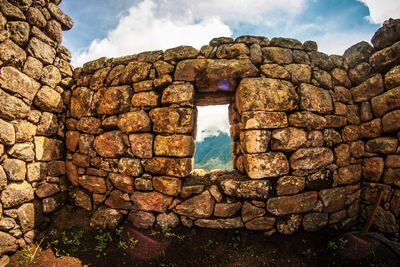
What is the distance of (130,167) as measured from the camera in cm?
296

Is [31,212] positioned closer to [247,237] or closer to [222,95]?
[247,237]

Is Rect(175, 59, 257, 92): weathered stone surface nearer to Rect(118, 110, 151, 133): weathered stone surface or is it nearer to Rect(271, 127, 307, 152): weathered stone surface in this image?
Rect(118, 110, 151, 133): weathered stone surface

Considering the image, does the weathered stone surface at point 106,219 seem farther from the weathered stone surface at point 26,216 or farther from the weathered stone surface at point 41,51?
the weathered stone surface at point 41,51

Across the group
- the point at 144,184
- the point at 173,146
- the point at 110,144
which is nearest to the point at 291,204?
the point at 173,146

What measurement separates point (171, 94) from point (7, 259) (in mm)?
3717

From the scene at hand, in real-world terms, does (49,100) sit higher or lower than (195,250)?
higher

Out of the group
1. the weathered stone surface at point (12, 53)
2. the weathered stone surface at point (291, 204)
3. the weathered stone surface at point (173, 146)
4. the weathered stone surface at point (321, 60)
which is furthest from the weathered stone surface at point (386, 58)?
the weathered stone surface at point (12, 53)

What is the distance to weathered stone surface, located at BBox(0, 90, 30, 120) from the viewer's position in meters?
2.54

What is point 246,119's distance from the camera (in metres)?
2.75

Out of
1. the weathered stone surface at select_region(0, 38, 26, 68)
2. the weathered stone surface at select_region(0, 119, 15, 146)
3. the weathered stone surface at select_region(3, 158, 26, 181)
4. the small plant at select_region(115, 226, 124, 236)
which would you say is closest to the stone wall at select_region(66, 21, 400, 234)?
the small plant at select_region(115, 226, 124, 236)

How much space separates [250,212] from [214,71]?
2553 mm

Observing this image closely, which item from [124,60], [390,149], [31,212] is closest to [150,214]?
[31,212]

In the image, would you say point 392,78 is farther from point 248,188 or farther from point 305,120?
point 248,188

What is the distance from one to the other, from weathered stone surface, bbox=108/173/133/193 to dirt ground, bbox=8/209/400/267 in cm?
72
